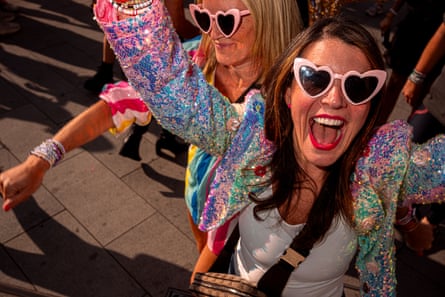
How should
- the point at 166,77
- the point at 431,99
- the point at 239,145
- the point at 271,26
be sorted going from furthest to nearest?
the point at 431,99, the point at 271,26, the point at 239,145, the point at 166,77

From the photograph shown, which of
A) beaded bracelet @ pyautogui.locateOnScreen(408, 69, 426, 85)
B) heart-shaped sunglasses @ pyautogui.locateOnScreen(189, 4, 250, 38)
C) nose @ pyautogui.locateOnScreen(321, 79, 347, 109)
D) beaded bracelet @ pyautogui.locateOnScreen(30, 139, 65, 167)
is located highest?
heart-shaped sunglasses @ pyautogui.locateOnScreen(189, 4, 250, 38)

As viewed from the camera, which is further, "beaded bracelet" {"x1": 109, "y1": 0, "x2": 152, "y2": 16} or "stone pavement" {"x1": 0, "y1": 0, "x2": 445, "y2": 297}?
"stone pavement" {"x1": 0, "y1": 0, "x2": 445, "y2": 297}

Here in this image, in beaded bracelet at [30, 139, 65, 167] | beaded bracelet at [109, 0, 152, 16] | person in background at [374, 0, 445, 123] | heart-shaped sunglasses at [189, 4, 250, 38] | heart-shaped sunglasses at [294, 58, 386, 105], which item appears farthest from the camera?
person in background at [374, 0, 445, 123]

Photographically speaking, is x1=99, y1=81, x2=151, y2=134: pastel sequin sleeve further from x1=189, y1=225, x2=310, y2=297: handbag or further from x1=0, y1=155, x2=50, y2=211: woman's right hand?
x1=189, y1=225, x2=310, y2=297: handbag

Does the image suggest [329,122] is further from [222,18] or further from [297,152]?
[222,18]

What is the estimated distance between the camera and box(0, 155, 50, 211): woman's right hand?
145cm

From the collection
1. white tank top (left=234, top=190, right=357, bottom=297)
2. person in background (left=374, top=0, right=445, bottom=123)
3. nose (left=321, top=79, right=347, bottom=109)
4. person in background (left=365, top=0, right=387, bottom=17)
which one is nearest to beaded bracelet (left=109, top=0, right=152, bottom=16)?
nose (left=321, top=79, right=347, bottom=109)

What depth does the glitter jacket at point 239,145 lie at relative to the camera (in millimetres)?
1183

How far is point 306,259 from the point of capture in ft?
5.09

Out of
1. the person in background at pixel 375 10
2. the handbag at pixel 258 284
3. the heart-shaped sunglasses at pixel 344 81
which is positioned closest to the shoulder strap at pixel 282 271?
the handbag at pixel 258 284

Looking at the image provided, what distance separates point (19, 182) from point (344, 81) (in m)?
1.26

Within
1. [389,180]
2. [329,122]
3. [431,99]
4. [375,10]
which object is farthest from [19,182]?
[375,10]

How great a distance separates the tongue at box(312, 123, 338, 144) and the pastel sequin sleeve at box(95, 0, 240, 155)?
0.31 m

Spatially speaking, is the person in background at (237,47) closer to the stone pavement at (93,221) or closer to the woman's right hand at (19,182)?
the woman's right hand at (19,182)
